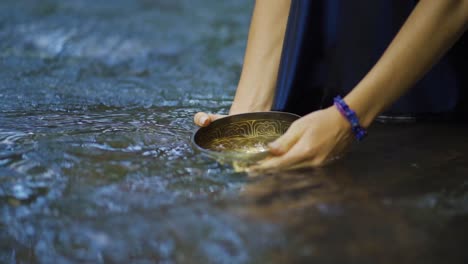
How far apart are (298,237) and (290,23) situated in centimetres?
86

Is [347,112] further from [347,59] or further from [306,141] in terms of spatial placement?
[347,59]

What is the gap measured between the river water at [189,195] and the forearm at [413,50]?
172mm

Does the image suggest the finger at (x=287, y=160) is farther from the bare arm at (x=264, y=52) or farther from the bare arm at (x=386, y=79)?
the bare arm at (x=264, y=52)

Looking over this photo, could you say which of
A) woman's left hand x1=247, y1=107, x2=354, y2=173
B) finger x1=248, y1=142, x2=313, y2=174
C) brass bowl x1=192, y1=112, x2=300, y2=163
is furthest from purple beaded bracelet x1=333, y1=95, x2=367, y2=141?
brass bowl x1=192, y1=112, x2=300, y2=163

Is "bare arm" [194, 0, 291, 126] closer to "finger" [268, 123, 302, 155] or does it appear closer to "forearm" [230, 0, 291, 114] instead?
"forearm" [230, 0, 291, 114]

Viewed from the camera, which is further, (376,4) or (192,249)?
(376,4)

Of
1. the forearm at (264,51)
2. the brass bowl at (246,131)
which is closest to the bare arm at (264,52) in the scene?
the forearm at (264,51)

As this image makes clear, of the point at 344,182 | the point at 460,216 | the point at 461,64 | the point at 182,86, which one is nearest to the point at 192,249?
the point at 344,182

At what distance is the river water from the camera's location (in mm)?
1009

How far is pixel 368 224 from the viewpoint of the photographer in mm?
1064

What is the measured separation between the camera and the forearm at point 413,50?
1.26 meters

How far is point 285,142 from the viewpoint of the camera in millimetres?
1258

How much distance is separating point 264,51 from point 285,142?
578 mm

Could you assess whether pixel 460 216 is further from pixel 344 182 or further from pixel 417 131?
pixel 417 131
